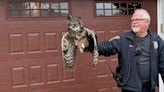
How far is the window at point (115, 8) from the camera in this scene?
637 centimetres

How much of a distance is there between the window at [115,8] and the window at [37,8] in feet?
2.13

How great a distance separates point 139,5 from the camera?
6762mm

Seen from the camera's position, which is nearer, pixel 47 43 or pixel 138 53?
pixel 138 53

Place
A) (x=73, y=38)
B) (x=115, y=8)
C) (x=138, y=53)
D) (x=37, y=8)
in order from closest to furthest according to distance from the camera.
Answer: (x=73, y=38) < (x=138, y=53) < (x=37, y=8) < (x=115, y=8)

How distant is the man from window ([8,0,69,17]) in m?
2.08

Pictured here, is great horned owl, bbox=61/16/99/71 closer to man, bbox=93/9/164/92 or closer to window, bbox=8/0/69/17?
man, bbox=93/9/164/92

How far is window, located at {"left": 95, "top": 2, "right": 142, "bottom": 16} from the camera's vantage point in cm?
637

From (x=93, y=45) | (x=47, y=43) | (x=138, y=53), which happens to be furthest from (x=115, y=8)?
(x=93, y=45)

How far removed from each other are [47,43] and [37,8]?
0.57 metres

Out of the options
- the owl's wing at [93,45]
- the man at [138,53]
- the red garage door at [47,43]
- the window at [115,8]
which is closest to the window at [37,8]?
the red garage door at [47,43]

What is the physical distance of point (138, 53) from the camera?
12.9 ft

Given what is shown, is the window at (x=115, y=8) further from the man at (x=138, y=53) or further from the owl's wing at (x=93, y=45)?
the owl's wing at (x=93, y=45)

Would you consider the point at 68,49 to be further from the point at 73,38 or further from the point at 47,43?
the point at 47,43

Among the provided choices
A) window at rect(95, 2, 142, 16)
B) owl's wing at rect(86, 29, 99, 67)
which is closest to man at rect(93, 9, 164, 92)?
owl's wing at rect(86, 29, 99, 67)
